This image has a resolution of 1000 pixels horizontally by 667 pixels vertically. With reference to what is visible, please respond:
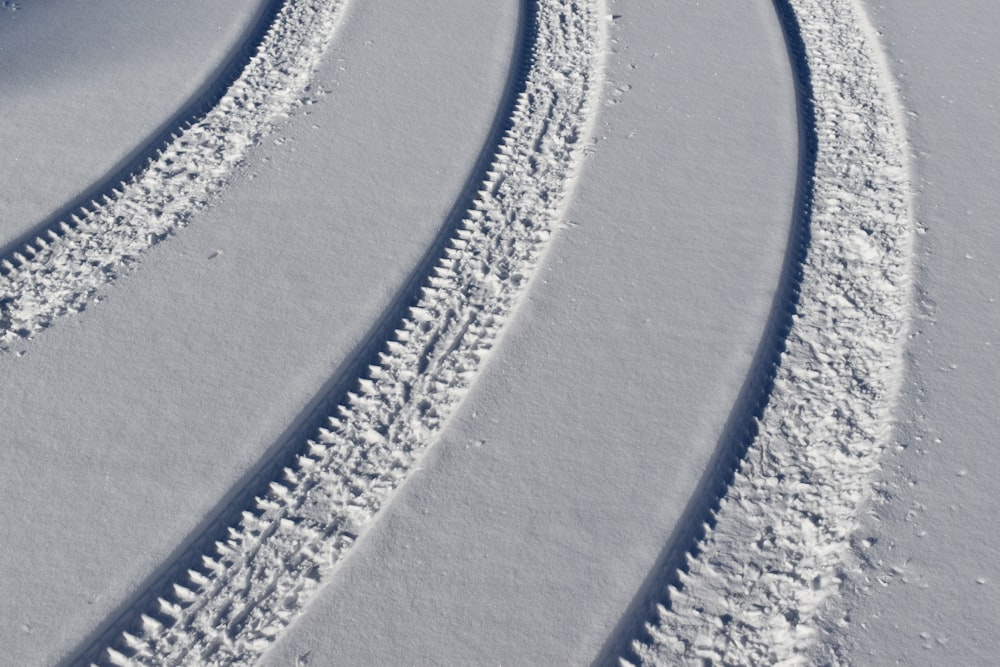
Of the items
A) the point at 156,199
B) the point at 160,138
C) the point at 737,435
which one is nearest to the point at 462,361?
the point at 737,435

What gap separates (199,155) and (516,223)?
1.36 m

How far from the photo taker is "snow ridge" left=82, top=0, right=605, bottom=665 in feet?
8.97

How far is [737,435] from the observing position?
321 centimetres

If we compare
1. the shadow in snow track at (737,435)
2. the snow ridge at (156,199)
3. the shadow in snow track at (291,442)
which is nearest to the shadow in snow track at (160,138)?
the snow ridge at (156,199)

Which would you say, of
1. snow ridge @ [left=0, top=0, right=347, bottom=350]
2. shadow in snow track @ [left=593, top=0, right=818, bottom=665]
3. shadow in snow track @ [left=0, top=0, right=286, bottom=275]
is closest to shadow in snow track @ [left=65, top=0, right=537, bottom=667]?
snow ridge @ [left=0, top=0, right=347, bottom=350]

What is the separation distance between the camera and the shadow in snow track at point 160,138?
3.73 metres

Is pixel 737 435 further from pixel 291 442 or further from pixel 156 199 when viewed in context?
pixel 156 199

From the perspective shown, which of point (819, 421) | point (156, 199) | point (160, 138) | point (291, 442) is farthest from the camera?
point (160, 138)

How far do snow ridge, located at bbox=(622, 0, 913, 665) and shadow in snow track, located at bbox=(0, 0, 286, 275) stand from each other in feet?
8.53

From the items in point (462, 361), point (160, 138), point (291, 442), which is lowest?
point (291, 442)

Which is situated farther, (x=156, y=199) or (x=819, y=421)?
(x=156, y=199)

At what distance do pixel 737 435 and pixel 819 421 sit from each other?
0.94 ft

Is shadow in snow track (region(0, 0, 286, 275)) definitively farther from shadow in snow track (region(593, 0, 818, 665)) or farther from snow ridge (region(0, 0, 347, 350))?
shadow in snow track (region(593, 0, 818, 665))

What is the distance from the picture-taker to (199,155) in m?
4.11
